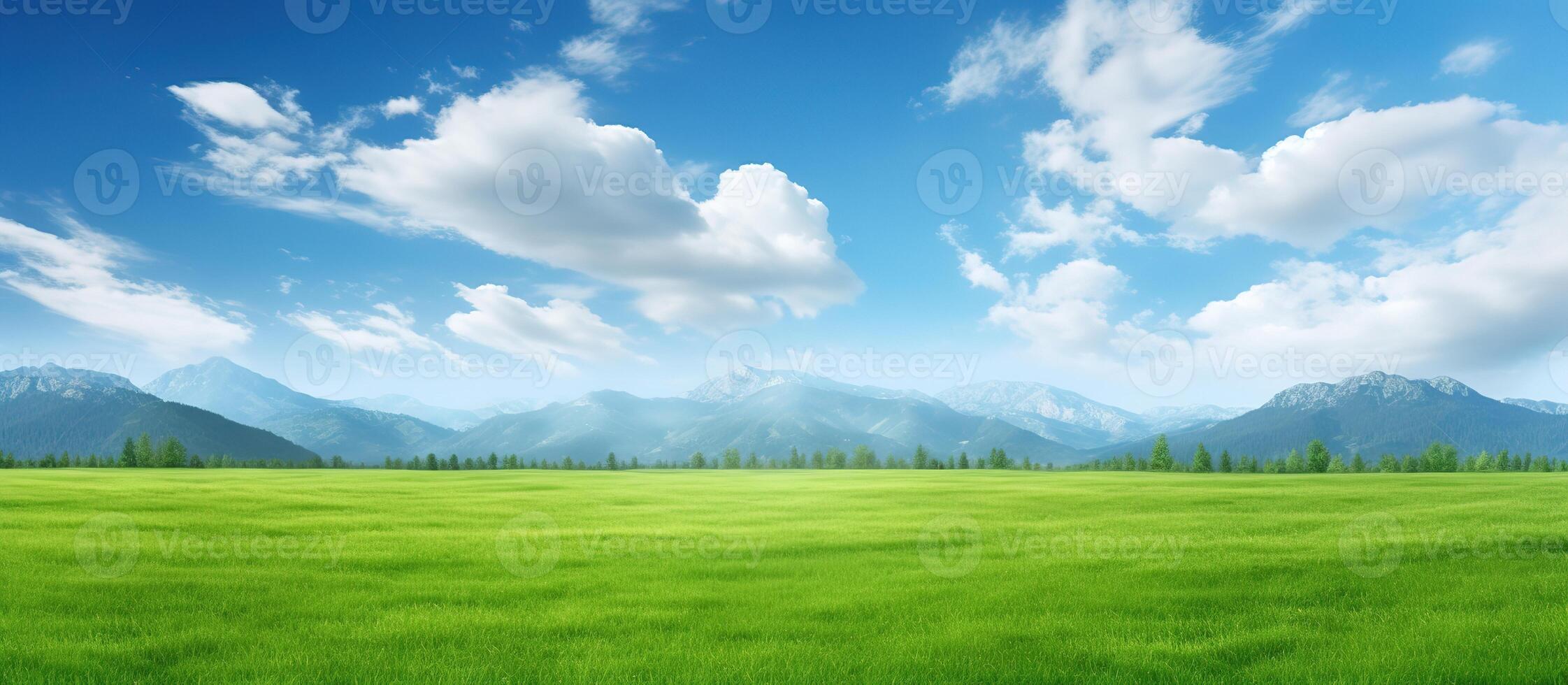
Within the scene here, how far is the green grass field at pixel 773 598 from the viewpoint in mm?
8906

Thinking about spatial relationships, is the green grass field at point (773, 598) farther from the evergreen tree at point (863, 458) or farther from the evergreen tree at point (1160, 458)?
the evergreen tree at point (863, 458)

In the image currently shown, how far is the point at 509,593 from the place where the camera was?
12.6 m

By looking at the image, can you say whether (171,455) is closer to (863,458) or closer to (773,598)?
(863,458)

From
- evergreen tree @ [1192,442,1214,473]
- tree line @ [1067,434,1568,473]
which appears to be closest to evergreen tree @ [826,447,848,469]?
tree line @ [1067,434,1568,473]

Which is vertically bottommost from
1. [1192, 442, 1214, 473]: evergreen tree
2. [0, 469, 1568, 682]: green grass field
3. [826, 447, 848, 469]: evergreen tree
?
[826, 447, 848, 469]: evergreen tree

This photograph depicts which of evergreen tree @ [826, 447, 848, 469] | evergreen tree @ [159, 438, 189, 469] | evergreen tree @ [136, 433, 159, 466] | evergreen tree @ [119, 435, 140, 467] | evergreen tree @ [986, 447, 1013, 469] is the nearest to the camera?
evergreen tree @ [136, 433, 159, 466]

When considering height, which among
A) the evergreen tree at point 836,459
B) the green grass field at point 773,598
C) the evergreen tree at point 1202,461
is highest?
the green grass field at point 773,598

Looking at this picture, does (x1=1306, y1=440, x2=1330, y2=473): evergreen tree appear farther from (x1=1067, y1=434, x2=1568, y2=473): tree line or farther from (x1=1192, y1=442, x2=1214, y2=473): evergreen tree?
(x1=1192, y1=442, x2=1214, y2=473): evergreen tree

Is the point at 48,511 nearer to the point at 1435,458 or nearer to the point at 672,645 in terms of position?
the point at 672,645

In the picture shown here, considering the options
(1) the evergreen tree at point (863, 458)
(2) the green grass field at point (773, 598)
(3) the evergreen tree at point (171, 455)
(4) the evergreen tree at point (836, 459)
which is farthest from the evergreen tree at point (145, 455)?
(2) the green grass field at point (773, 598)

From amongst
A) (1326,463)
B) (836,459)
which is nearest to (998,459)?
(836,459)

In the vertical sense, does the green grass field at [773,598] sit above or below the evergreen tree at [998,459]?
above

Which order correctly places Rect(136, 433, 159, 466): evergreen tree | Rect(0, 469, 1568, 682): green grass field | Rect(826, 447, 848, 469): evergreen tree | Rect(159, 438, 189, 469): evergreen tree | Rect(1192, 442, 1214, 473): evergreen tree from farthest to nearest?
Rect(826, 447, 848, 469): evergreen tree
Rect(159, 438, 189, 469): evergreen tree
Rect(136, 433, 159, 466): evergreen tree
Rect(1192, 442, 1214, 473): evergreen tree
Rect(0, 469, 1568, 682): green grass field

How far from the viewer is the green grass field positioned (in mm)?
8906
